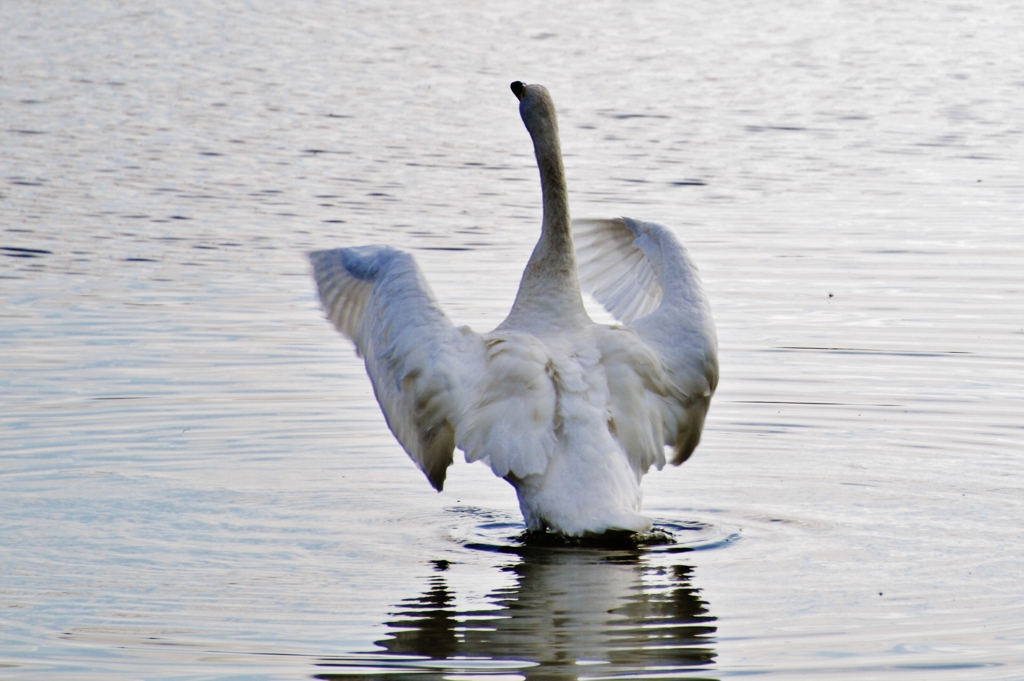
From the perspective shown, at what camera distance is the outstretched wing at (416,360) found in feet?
25.5

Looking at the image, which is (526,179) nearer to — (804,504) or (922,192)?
(922,192)

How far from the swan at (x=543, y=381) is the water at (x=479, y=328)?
354 millimetres

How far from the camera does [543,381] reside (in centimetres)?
781

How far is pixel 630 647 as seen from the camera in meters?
6.37

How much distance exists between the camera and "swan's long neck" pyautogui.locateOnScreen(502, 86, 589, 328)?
8516 millimetres

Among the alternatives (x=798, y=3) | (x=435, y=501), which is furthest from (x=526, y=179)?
(x=798, y=3)

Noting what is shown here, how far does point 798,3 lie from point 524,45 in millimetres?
8806

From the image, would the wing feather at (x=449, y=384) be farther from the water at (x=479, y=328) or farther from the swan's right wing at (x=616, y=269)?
the swan's right wing at (x=616, y=269)

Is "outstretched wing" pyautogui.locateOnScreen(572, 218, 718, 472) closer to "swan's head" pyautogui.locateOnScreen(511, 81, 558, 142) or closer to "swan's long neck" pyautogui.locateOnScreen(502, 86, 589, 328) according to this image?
"swan's long neck" pyautogui.locateOnScreen(502, 86, 589, 328)

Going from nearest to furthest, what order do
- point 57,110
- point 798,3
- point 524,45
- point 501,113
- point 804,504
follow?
point 804,504
point 57,110
point 501,113
point 524,45
point 798,3

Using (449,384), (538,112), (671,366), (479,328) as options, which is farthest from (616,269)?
(449,384)

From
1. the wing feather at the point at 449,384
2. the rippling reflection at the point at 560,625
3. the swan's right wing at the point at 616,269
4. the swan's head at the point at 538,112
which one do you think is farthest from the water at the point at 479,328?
the swan's head at the point at 538,112

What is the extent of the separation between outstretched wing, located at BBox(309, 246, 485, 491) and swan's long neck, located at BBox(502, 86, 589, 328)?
0.62m

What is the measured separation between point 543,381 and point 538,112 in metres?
1.89
